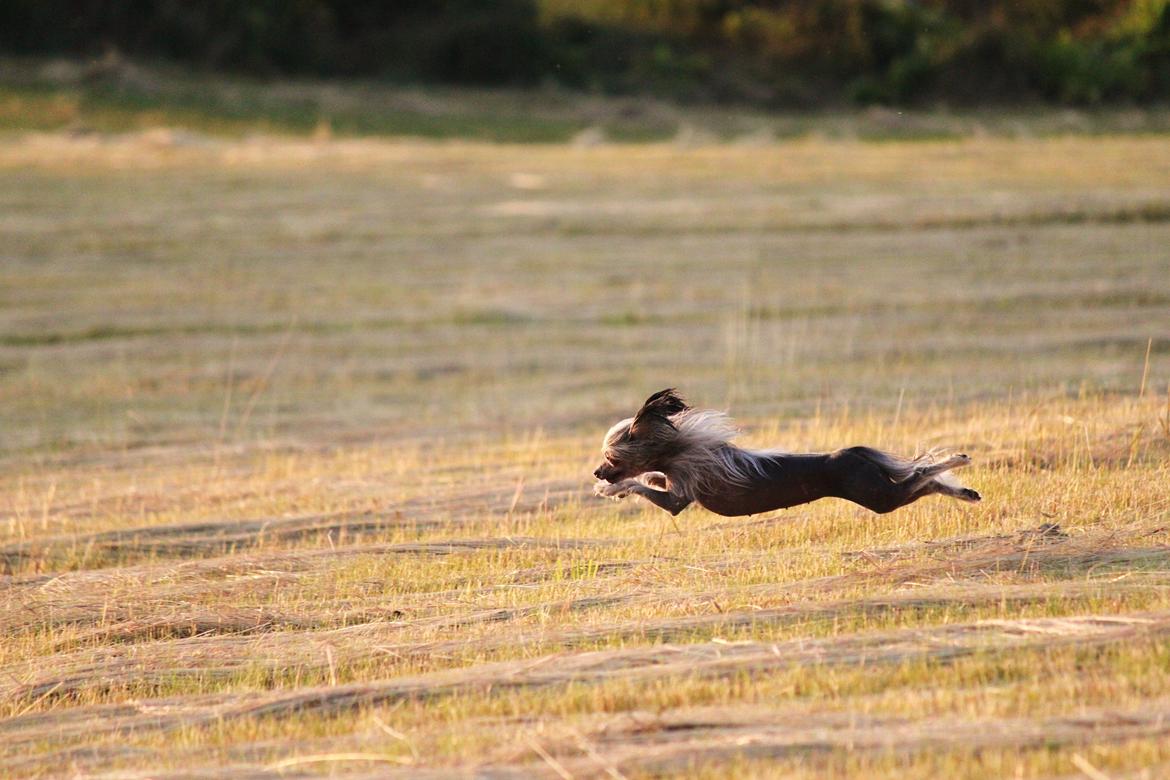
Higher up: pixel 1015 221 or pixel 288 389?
pixel 1015 221

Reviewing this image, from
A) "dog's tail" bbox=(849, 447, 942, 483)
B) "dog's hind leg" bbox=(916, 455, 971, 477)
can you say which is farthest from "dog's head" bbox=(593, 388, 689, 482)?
"dog's hind leg" bbox=(916, 455, 971, 477)

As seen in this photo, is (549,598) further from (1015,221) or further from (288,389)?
(1015,221)

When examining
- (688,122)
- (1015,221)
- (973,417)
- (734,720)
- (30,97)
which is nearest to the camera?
(734,720)

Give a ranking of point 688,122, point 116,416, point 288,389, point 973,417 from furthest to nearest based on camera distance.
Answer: point 688,122, point 288,389, point 116,416, point 973,417

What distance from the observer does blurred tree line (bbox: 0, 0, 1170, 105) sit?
40094 mm

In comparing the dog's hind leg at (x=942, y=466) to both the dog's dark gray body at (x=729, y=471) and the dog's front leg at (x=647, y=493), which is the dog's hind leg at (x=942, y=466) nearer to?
the dog's dark gray body at (x=729, y=471)

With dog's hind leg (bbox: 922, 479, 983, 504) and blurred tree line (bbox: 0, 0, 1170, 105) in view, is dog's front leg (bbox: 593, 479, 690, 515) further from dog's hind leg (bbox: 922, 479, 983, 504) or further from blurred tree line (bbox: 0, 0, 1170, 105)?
blurred tree line (bbox: 0, 0, 1170, 105)

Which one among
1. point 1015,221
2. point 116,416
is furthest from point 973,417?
point 1015,221

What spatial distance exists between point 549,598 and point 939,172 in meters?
21.3

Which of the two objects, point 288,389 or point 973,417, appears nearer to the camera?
point 973,417

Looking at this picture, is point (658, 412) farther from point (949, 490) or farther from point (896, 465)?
point (949, 490)

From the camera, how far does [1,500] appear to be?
10891 millimetres

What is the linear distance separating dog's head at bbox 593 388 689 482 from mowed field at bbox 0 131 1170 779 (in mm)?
503

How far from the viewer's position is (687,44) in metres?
45.4
